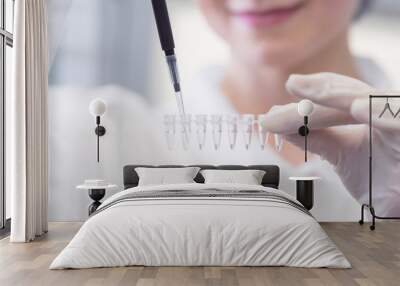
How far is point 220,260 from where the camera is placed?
4.89m

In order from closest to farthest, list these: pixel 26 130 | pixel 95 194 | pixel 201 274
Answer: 1. pixel 201 274
2. pixel 26 130
3. pixel 95 194

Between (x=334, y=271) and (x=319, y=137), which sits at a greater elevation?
(x=319, y=137)

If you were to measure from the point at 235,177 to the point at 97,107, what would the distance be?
185 cm

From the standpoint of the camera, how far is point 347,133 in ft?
25.3

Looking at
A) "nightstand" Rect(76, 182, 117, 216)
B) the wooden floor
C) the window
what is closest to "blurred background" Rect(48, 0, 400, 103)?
the window

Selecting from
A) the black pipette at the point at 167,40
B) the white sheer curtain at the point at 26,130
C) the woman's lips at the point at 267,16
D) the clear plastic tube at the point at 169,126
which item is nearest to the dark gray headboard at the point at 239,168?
the clear plastic tube at the point at 169,126

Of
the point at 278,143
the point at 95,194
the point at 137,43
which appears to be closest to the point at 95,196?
the point at 95,194

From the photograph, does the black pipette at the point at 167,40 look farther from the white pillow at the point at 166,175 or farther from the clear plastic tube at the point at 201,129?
the white pillow at the point at 166,175

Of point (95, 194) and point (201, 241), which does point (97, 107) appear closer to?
point (95, 194)

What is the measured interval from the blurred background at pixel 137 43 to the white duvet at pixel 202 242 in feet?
10.3

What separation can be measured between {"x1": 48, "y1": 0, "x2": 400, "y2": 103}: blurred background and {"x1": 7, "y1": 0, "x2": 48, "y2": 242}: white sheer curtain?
1000 millimetres

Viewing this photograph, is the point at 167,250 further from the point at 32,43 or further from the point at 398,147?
the point at 398,147

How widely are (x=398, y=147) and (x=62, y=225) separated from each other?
4172mm

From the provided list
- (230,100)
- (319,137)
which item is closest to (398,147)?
(319,137)
